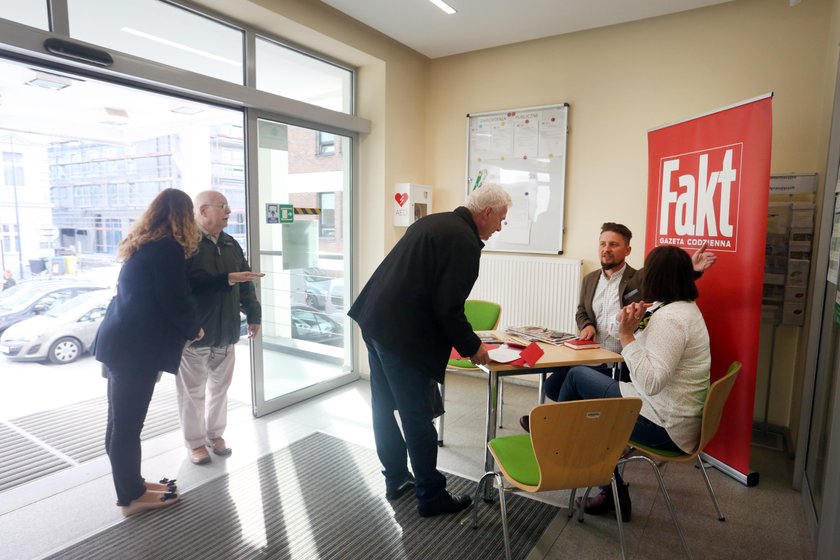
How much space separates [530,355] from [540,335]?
1.71ft

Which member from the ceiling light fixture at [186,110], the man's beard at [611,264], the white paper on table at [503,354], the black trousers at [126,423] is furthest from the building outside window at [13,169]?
the man's beard at [611,264]

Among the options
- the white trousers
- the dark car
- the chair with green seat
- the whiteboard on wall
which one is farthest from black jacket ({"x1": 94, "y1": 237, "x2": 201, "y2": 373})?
the whiteboard on wall

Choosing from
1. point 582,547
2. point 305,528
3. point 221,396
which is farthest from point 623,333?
point 221,396

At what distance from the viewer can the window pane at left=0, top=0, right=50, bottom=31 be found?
7.86ft

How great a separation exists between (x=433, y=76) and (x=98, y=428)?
13.6 feet

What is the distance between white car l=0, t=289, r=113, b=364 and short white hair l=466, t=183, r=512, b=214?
293 centimetres

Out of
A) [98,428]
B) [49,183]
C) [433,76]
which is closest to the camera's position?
[49,183]

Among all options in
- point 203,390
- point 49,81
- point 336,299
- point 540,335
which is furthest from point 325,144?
point 540,335

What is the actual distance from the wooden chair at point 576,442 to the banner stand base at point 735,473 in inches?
57.6

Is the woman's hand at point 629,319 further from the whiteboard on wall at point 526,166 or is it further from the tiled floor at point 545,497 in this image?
the whiteboard on wall at point 526,166

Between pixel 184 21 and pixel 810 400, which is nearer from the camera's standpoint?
pixel 810 400

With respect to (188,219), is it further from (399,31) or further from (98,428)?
(399,31)

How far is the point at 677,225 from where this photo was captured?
3.21 m

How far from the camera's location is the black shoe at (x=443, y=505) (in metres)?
2.47
